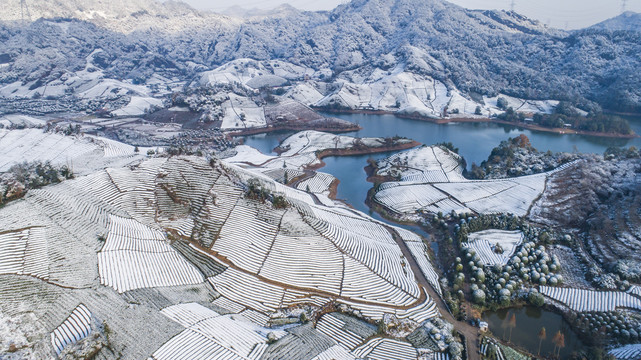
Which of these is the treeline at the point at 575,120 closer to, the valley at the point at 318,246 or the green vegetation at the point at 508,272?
the valley at the point at 318,246

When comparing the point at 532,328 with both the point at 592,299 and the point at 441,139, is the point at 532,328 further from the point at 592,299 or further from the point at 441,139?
the point at 441,139

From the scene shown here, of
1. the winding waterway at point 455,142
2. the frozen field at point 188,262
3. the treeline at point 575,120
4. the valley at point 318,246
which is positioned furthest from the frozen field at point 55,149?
the treeline at point 575,120

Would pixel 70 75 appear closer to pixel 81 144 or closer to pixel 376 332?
pixel 81 144

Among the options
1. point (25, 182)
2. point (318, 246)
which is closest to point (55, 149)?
point (25, 182)

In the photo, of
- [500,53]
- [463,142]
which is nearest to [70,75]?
[463,142]

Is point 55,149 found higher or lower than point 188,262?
higher

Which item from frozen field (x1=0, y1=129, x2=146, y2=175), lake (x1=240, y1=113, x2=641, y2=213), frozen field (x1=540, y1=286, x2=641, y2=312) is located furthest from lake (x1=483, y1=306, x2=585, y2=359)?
frozen field (x1=0, y1=129, x2=146, y2=175)
